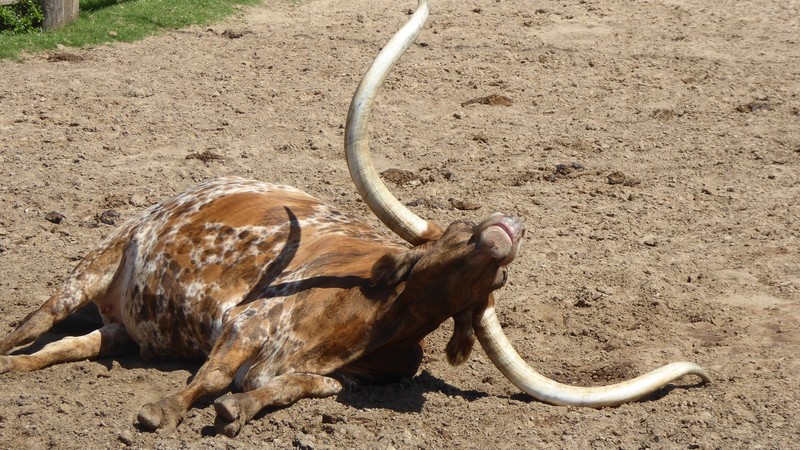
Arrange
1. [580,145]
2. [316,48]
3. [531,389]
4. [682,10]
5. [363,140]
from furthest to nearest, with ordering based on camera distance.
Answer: [682,10]
[316,48]
[580,145]
[531,389]
[363,140]

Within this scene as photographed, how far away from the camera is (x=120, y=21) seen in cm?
1188

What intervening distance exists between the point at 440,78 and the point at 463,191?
257 centimetres

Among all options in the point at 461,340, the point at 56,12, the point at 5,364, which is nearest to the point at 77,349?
the point at 5,364

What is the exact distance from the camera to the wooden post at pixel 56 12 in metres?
11.5

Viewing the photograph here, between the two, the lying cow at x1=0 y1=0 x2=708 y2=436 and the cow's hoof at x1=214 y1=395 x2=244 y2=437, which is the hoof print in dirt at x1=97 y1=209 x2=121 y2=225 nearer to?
the lying cow at x1=0 y1=0 x2=708 y2=436

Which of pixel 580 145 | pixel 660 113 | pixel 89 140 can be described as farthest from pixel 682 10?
pixel 89 140

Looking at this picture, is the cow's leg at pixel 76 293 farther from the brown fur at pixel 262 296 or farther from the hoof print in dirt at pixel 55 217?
the hoof print in dirt at pixel 55 217

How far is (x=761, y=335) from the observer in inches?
241

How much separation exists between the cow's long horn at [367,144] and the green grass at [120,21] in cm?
679

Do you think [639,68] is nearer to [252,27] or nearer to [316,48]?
[316,48]

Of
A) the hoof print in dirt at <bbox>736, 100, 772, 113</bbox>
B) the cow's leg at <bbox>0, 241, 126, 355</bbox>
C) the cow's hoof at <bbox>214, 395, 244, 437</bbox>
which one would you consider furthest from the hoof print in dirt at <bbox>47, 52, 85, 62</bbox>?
the cow's hoof at <bbox>214, 395, 244, 437</bbox>

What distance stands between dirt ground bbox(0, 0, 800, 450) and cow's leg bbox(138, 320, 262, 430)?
7 centimetres

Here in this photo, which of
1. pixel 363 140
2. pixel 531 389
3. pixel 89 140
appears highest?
pixel 363 140

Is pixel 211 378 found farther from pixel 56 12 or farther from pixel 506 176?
pixel 56 12
